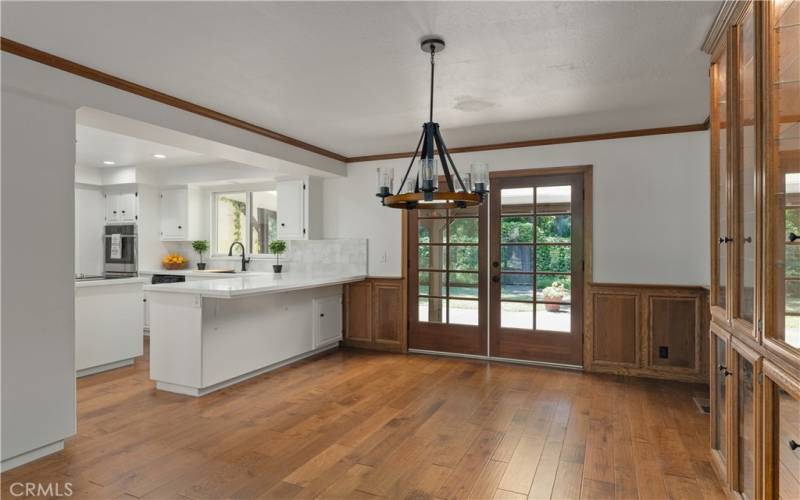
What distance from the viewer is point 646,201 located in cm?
436

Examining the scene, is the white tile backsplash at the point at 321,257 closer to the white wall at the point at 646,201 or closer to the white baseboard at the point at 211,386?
the white baseboard at the point at 211,386

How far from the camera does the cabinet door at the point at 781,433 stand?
57.0 inches

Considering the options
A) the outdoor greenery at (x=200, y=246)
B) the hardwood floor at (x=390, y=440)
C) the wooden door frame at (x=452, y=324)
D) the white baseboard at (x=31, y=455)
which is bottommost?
the hardwood floor at (x=390, y=440)

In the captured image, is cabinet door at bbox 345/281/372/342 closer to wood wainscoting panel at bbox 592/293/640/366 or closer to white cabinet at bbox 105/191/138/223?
wood wainscoting panel at bbox 592/293/640/366

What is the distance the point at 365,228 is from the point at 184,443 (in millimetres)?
3236

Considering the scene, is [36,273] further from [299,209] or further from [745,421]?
[745,421]

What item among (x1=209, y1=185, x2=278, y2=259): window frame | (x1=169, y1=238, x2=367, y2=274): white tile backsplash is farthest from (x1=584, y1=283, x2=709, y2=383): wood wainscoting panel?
(x1=209, y1=185, x2=278, y2=259): window frame

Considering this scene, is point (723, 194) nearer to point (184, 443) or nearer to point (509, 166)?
point (509, 166)

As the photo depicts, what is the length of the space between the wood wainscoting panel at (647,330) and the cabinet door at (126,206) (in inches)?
233

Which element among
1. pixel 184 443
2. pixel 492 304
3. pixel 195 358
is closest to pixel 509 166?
pixel 492 304

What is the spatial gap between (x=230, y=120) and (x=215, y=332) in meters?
1.78

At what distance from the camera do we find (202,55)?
8.71 ft

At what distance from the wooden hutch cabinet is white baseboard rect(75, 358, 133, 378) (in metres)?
4.99

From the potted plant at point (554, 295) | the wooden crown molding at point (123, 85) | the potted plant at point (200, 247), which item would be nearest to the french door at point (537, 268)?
the potted plant at point (554, 295)
